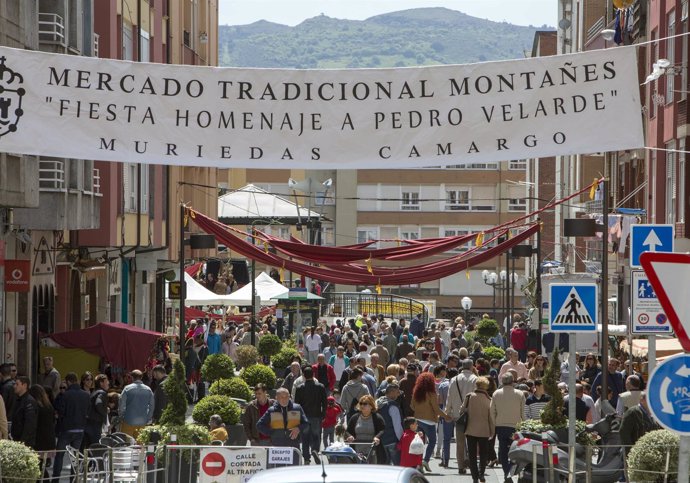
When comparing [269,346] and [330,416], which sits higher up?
[269,346]

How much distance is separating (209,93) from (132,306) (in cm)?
3231

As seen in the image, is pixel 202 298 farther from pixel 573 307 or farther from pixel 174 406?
pixel 573 307

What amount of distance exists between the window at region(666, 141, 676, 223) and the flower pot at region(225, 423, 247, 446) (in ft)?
59.0

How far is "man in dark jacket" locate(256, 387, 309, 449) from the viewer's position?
1977 centimetres

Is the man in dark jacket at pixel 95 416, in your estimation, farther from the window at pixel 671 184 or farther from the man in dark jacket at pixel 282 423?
the window at pixel 671 184

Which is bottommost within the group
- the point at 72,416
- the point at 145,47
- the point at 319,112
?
the point at 72,416

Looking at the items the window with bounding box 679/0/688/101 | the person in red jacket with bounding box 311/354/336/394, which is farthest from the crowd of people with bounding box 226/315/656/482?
the window with bounding box 679/0/688/101

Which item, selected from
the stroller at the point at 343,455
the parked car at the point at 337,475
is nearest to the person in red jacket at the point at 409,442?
the stroller at the point at 343,455

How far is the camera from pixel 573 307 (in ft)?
47.5

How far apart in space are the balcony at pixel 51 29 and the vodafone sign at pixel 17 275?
4292 millimetres

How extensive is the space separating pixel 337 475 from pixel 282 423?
10.1m

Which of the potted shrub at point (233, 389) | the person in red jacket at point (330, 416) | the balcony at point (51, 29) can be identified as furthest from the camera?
the balcony at point (51, 29)

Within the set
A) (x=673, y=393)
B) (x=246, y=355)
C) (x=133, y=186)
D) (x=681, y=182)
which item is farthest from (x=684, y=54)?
(x=673, y=393)

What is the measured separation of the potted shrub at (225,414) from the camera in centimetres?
2056
